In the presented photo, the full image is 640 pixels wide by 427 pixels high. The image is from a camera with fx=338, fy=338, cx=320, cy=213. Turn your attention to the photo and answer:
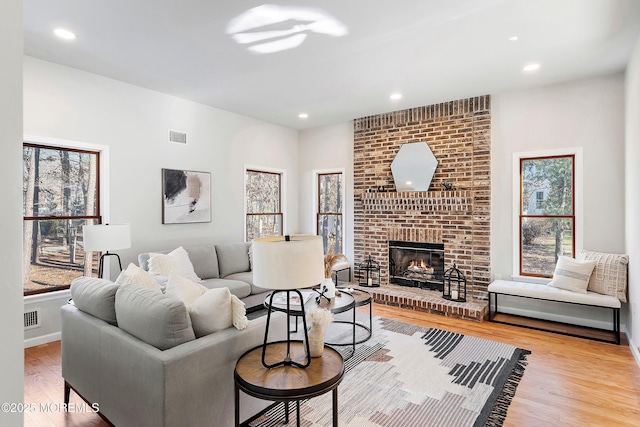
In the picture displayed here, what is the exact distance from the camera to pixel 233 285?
13.8 feet

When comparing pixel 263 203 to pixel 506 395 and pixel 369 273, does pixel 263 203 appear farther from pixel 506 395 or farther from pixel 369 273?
pixel 506 395

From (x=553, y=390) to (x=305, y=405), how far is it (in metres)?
1.93

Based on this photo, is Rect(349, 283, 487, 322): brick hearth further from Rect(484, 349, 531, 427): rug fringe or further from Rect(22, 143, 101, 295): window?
Rect(22, 143, 101, 295): window

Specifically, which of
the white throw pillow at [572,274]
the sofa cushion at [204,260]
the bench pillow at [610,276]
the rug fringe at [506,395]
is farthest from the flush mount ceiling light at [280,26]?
the bench pillow at [610,276]

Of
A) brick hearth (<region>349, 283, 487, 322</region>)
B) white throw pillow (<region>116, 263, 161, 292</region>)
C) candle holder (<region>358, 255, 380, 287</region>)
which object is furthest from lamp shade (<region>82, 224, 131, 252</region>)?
candle holder (<region>358, 255, 380, 287</region>)

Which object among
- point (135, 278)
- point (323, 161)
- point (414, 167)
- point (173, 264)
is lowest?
point (173, 264)

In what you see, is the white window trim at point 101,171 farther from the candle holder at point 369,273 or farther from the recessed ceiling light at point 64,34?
the candle holder at point 369,273

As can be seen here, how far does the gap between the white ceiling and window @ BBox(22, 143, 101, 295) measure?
1.05 m

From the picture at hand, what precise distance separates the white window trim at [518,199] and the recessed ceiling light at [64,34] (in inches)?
199

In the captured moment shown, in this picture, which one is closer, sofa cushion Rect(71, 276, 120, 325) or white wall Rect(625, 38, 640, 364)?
sofa cushion Rect(71, 276, 120, 325)

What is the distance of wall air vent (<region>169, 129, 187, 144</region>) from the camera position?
4.65 meters

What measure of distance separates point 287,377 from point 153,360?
2.19 feet

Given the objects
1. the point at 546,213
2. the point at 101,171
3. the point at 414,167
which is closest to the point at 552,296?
the point at 546,213

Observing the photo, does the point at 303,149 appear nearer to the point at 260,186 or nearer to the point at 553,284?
the point at 260,186
